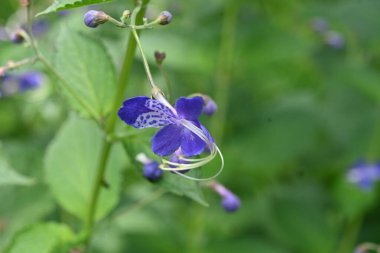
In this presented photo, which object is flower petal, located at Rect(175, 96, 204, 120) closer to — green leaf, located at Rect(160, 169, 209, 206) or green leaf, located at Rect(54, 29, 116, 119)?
green leaf, located at Rect(160, 169, 209, 206)

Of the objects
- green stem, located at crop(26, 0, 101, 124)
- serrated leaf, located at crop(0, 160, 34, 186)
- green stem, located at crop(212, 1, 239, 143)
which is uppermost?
green stem, located at crop(26, 0, 101, 124)

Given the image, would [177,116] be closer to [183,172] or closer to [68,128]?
[183,172]

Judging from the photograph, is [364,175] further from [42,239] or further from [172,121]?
[172,121]

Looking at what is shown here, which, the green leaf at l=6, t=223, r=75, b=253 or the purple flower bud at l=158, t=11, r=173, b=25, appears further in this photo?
the green leaf at l=6, t=223, r=75, b=253

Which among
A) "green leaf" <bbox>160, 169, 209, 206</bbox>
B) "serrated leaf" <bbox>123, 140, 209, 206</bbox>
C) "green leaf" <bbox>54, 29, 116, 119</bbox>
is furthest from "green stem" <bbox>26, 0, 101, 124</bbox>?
"green leaf" <bbox>160, 169, 209, 206</bbox>

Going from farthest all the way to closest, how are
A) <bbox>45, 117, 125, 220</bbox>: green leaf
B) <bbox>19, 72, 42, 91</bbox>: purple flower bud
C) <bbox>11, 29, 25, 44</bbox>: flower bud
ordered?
<bbox>19, 72, 42, 91</bbox>: purple flower bud → <bbox>45, 117, 125, 220</bbox>: green leaf → <bbox>11, 29, 25, 44</bbox>: flower bud

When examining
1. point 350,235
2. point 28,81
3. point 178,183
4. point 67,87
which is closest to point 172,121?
point 178,183
